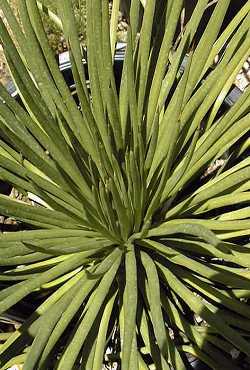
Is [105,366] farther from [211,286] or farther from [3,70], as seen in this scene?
[3,70]

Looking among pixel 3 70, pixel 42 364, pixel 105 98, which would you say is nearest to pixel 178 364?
pixel 42 364

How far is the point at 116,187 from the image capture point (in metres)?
1.02

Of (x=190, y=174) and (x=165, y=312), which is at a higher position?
(x=190, y=174)

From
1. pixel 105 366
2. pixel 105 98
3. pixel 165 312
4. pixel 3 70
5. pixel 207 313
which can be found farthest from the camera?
pixel 3 70

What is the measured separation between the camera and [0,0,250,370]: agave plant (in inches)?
40.5

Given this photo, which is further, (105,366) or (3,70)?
(3,70)

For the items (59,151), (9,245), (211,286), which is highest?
(59,151)

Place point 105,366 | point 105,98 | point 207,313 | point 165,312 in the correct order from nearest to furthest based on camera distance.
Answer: point 207,313 → point 105,98 → point 165,312 → point 105,366

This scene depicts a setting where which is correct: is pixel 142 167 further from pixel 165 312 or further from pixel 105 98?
pixel 165 312

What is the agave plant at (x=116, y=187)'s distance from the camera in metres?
1.03

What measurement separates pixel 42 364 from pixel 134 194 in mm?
346

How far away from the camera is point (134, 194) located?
3.54ft

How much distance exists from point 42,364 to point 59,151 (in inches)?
15.3

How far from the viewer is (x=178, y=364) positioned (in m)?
1.08
